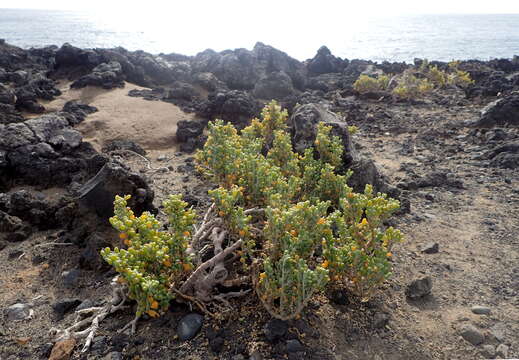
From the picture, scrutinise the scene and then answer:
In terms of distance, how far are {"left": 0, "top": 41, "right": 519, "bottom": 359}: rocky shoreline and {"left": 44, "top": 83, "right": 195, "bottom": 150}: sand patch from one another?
27cm

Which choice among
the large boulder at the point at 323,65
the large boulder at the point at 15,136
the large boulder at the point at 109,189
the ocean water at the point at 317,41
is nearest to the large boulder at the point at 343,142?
the large boulder at the point at 109,189

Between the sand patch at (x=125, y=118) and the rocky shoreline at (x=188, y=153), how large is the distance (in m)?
0.27

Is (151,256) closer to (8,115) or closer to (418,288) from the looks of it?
(418,288)

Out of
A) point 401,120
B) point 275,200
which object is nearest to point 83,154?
point 275,200

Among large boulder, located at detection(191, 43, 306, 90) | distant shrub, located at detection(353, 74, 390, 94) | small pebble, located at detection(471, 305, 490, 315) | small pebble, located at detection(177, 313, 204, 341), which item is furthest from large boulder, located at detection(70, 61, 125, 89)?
small pebble, located at detection(471, 305, 490, 315)

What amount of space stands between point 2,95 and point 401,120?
1041 centimetres

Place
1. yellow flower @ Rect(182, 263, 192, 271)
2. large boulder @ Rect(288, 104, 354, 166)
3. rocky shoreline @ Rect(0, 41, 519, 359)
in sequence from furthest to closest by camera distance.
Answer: large boulder @ Rect(288, 104, 354, 166), rocky shoreline @ Rect(0, 41, 519, 359), yellow flower @ Rect(182, 263, 192, 271)

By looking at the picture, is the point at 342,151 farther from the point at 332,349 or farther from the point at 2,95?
the point at 2,95

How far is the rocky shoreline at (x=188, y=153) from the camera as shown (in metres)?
3.82

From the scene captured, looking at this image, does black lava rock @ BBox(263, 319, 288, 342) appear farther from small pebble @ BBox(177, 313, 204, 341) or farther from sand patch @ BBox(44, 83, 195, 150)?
sand patch @ BBox(44, 83, 195, 150)

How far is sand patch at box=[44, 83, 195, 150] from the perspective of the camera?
9.47 metres

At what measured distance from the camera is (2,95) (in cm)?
1013

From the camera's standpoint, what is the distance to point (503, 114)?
34.1 ft

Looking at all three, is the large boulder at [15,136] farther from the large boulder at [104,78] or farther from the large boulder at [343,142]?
the large boulder at [104,78]
